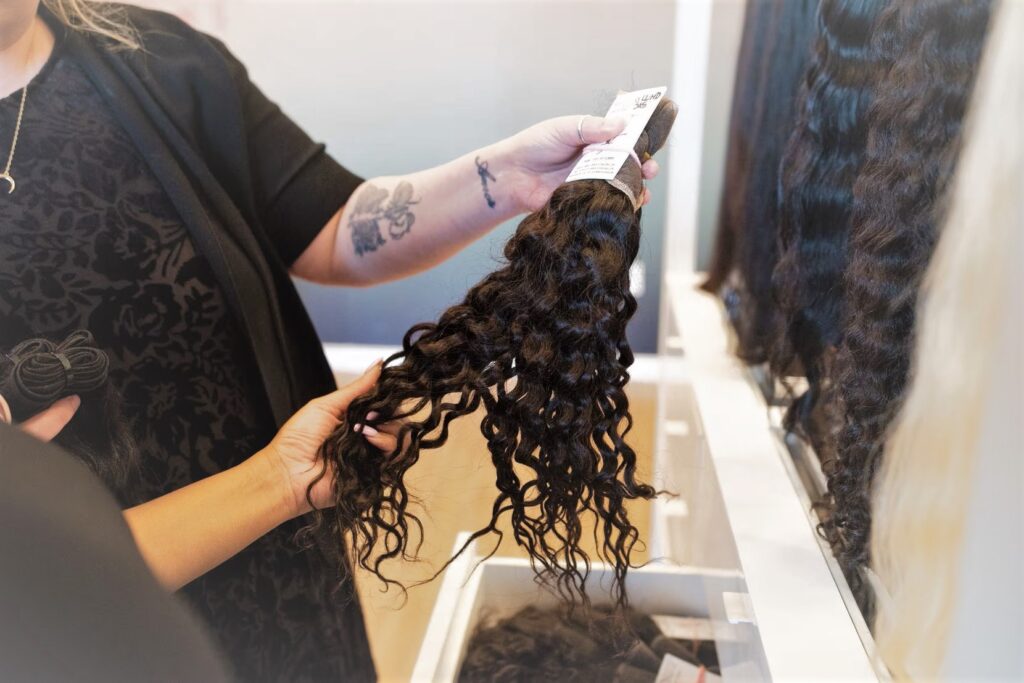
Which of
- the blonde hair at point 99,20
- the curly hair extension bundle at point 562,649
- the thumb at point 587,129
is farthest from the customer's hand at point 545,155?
the curly hair extension bundle at point 562,649

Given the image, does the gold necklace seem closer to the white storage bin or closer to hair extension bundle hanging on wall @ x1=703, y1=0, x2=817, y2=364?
the white storage bin

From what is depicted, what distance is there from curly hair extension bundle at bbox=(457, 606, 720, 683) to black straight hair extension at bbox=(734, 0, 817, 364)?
1.39 ft

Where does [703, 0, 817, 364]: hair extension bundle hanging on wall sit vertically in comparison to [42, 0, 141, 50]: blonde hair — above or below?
below

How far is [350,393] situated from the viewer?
1.89 ft

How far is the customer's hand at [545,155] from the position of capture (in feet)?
1.84

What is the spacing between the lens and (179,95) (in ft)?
1.89

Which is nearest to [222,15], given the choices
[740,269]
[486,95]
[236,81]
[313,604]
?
[236,81]

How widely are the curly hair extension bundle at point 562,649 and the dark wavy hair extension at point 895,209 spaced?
0.22 meters

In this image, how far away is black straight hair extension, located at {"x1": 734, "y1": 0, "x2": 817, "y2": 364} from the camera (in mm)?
853

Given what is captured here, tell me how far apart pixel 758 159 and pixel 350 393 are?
2.27 ft

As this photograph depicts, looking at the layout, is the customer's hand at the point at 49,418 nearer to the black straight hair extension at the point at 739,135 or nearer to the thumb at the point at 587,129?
the thumb at the point at 587,129

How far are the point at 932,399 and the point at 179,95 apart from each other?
0.59 meters

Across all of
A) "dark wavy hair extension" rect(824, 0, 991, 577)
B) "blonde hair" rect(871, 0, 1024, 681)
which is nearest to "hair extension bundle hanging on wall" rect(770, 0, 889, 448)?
"dark wavy hair extension" rect(824, 0, 991, 577)

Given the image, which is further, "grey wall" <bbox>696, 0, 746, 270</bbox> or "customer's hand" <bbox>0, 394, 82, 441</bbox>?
"grey wall" <bbox>696, 0, 746, 270</bbox>
